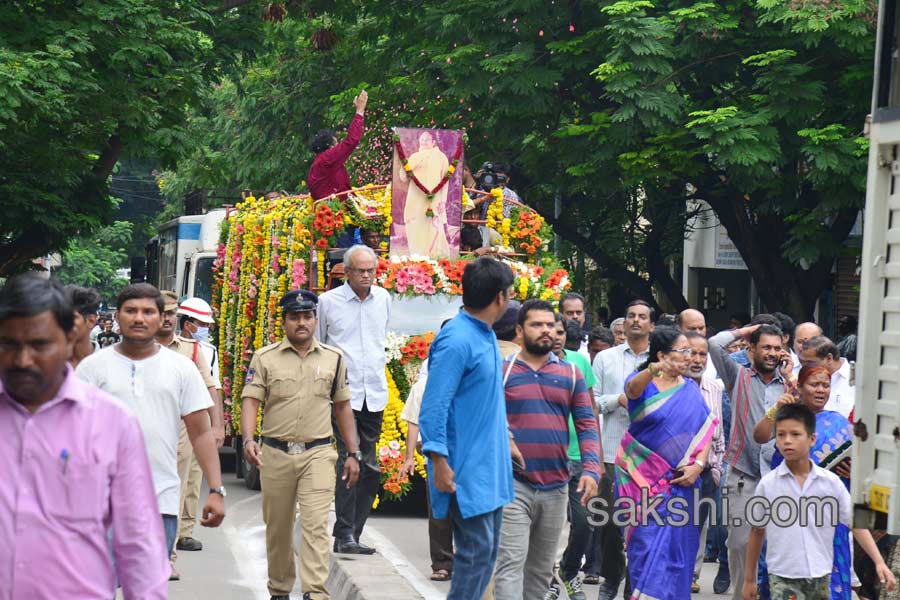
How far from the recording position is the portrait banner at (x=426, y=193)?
1379 cm

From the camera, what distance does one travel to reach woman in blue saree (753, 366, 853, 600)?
7.55m

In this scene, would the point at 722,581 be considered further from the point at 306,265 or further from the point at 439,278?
the point at 306,265

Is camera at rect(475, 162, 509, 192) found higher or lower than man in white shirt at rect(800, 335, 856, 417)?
higher

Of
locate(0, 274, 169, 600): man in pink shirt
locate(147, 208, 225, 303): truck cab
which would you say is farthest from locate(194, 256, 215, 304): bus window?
locate(0, 274, 169, 600): man in pink shirt

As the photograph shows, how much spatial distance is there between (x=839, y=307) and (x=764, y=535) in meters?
19.3

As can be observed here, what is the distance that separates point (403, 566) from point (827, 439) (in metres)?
3.65

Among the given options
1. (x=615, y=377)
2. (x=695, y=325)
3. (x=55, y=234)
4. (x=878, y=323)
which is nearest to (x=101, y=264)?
(x=55, y=234)

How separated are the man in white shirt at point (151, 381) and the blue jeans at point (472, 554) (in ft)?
3.52

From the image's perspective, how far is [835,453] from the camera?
26.1 ft

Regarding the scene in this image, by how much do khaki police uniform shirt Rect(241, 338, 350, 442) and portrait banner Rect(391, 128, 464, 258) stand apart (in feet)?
15.0

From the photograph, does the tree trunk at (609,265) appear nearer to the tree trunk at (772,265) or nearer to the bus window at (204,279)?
the tree trunk at (772,265)

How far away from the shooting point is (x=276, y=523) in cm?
901

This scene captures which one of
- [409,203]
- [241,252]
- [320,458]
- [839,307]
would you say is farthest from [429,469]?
[839,307]

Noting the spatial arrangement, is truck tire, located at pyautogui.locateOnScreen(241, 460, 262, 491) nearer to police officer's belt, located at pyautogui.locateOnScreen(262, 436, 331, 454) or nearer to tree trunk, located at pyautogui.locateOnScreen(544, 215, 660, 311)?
police officer's belt, located at pyautogui.locateOnScreen(262, 436, 331, 454)
